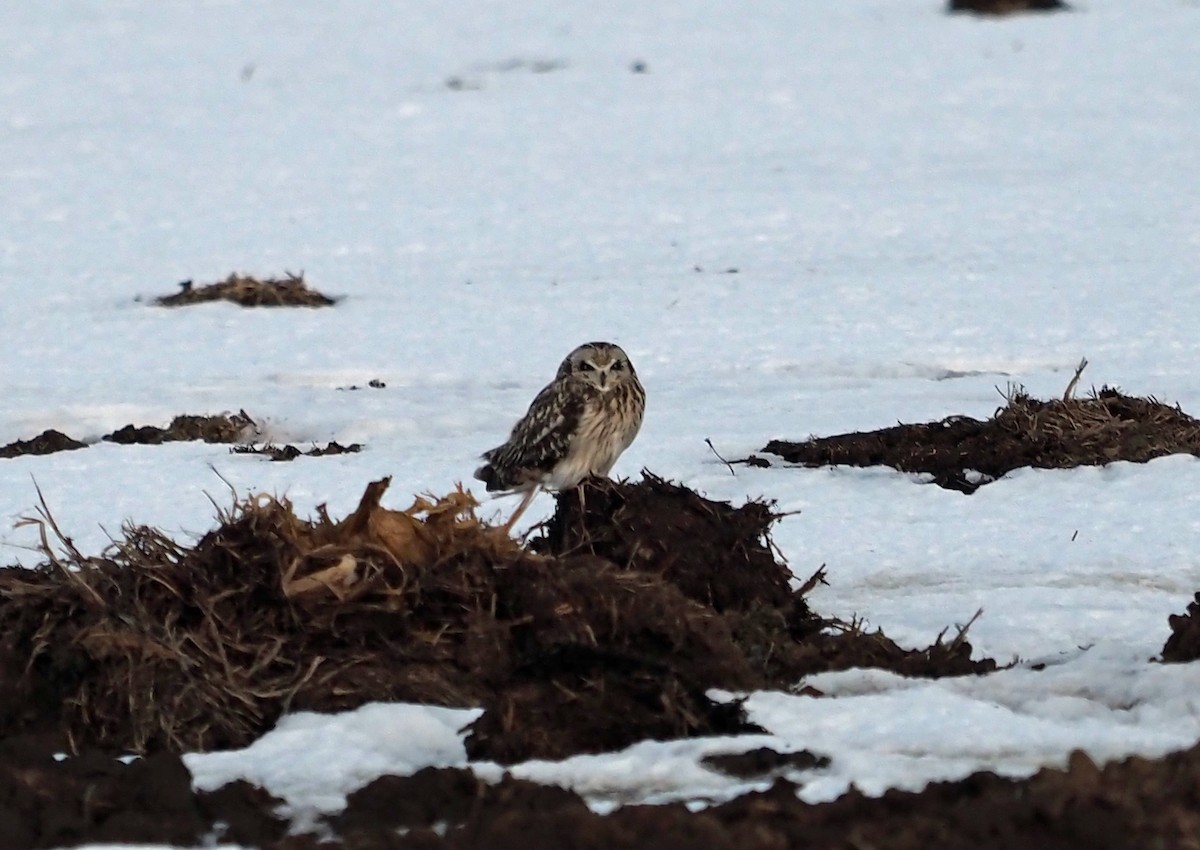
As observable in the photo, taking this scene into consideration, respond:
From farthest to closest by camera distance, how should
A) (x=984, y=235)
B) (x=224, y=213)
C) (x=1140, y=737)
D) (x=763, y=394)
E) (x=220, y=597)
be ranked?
(x=224, y=213), (x=984, y=235), (x=763, y=394), (x=220, y=597), (x=1140, y=737)

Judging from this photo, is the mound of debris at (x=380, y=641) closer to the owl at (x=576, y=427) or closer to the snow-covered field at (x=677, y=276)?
the snow-covered field at (x=677, y=276)

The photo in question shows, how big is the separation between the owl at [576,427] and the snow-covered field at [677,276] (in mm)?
697

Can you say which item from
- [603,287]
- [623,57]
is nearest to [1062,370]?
[603,287]

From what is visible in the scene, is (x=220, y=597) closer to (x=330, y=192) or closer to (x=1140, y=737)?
(x=1140, y=737)

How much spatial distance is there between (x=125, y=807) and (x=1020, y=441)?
4942 mm

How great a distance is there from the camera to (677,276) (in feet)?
45.0

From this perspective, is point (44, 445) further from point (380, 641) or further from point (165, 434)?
point (380, 641)

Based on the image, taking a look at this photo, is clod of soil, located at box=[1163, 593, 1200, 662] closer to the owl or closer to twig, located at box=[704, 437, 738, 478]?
the owl

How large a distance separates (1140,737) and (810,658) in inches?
44.3

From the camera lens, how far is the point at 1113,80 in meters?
20.8

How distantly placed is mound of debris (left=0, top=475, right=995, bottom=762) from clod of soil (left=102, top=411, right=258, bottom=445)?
11.8 feet

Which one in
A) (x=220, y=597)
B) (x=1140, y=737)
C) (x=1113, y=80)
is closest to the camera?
(x=1140, y=737)

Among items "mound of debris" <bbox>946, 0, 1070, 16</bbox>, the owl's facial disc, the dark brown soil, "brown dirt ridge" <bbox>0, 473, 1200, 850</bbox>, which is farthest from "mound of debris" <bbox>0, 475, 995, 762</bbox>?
"mound of debris" <bbox>946, 0, 1070, 16</bbox>

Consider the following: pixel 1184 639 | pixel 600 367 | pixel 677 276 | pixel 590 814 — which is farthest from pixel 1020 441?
pixel 677 276
